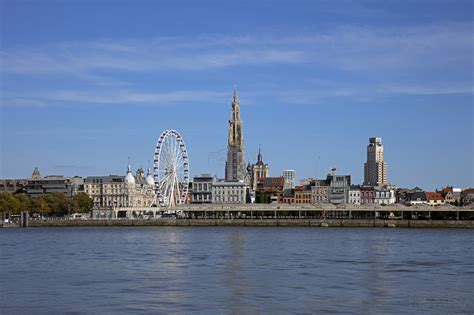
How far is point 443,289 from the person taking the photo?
38906 millimetres

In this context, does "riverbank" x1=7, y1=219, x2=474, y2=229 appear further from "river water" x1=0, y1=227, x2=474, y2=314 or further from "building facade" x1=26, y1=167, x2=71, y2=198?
"river water" x1=0, y1=227, x2=474, y2=314

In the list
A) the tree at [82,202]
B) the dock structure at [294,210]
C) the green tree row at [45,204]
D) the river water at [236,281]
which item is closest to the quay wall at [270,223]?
the green tree row at [45,204]

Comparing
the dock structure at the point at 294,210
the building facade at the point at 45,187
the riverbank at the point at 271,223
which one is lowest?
the riverbank at the point at 271,223

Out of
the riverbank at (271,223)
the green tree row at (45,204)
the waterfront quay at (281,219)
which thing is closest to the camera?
the riverbank at (271,223)

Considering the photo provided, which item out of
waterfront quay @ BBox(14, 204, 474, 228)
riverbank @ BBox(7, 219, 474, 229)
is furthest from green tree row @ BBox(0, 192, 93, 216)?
riverbank @ BBox(7, 219, 474, 229)

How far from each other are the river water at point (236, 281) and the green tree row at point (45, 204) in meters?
85.3

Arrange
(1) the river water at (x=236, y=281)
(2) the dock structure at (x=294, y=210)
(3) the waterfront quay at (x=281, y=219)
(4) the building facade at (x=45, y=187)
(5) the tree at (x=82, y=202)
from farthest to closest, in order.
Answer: (4) the building facade at (x=45, y=187), (5) the tree at (x=82, y=202), (2) the dock structure at (x=294, y=210), (3) the waterfront quay at (x=281, y=219), (1) the river water at (x=236, y=281)

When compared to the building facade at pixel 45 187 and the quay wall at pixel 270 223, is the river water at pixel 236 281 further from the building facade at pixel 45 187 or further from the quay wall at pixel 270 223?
the building facade at pixel 45 187

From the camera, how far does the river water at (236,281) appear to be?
1304 inches

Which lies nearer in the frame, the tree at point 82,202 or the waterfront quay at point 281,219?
the waterfront quay at point 281,219

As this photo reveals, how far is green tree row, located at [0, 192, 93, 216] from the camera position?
481 ft

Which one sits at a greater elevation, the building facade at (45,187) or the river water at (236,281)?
the building facade at (45,187)

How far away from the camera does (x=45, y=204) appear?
15925cm

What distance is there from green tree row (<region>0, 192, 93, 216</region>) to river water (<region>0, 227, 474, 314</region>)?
Answer: 8527 centimetres
